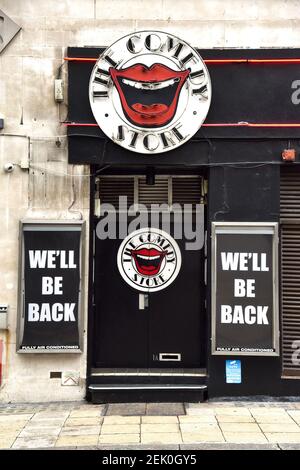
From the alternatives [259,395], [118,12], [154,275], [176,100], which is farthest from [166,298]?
[118,12]

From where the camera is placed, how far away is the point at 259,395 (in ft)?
27.5

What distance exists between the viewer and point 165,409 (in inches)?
309

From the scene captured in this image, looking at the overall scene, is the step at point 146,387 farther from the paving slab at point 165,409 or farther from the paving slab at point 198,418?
the paving slab at point 198,418

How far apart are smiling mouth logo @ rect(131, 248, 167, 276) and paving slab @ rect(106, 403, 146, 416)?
232 centimetres

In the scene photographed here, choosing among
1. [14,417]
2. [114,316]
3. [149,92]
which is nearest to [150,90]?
[149,92]

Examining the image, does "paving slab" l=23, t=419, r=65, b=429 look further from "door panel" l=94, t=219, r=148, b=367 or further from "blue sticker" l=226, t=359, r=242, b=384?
"blue sticker" l=226, t=359, r=242, b=384

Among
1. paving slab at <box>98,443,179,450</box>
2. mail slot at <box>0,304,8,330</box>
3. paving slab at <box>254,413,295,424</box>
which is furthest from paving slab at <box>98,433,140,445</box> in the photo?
mail slot at <box>0,304,8,330</box>

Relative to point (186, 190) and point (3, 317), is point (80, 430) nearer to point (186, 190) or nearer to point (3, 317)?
point (3, 317)

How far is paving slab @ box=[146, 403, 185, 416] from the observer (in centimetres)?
764

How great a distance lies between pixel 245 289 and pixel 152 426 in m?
2.85

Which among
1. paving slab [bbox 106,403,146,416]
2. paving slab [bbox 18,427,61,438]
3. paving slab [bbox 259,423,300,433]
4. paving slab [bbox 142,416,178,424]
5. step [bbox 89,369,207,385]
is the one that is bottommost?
paving slab [bbox 106,403,146,416]
